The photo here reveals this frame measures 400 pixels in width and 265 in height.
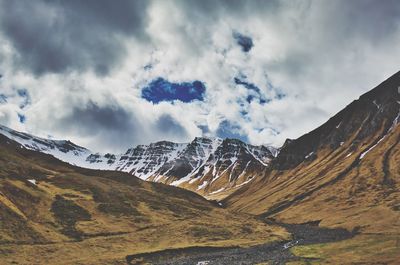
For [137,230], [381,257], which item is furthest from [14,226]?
[381,257]

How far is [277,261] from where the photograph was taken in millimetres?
97312

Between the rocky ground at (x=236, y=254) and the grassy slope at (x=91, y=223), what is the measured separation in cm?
468

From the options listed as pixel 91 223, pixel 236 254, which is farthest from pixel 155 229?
pixel 236 254

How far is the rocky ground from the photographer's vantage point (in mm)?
104456

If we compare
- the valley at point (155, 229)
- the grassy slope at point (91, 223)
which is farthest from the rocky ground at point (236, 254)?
the grassy slope at point (91, 223)

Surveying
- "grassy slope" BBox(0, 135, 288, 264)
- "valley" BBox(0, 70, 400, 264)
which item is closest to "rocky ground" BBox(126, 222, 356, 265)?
"valley" BBox(0, 70, 400, 264)

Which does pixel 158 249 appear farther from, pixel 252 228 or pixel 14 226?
pixel 252 228

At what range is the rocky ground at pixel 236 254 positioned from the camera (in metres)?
104

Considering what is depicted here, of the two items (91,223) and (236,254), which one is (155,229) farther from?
(236,254)

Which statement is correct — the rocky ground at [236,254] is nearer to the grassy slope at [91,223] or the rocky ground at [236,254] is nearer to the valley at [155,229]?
the valley at [155,229]

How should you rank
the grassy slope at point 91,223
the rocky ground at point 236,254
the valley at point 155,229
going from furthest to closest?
the grassy slope at point 91,223 < the rocky ground at point 236,254 < the valley at point 155,229

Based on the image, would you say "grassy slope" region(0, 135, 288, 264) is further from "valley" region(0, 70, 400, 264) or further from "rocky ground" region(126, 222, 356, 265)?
"rocky ground" region(126, 222, 356, 265)

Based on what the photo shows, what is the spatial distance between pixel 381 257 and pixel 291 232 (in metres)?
73.9

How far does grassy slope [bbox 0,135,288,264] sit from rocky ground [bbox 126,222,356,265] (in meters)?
4.68
